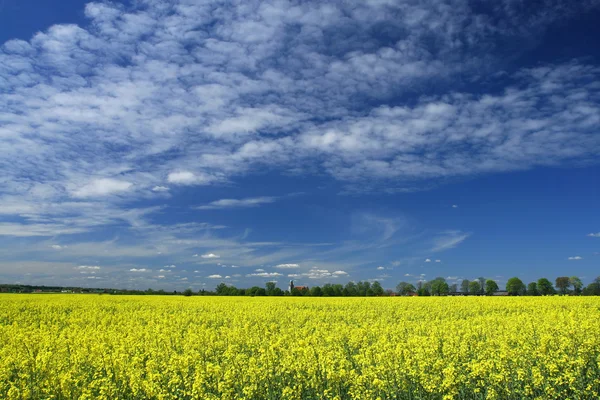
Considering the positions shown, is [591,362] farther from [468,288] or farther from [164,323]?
[468,288]

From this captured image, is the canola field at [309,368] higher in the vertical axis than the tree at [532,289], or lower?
lower

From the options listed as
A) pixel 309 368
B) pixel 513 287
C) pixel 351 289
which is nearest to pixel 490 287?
pixel 513 287

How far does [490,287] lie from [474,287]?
1165 cm

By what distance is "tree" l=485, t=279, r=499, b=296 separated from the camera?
114719 mm

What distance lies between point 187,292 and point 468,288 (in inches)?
3746

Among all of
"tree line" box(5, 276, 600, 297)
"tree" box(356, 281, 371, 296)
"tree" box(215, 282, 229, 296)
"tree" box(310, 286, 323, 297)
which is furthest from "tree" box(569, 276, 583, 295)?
"tree" box(215, 282, 229, 296)

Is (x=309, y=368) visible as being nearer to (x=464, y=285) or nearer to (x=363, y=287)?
(x=363, y=287)

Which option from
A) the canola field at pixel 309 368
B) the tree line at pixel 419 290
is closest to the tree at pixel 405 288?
the tree line at pixel 419 290

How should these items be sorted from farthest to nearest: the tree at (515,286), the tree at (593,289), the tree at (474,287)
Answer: the tree at (474,287) < the tree at (515,286) < the tree at (593,289)

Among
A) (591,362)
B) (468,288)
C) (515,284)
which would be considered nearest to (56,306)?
(591,362)

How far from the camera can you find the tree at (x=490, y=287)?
376ft

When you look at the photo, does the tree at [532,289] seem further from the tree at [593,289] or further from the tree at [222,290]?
the tree at [222,290]

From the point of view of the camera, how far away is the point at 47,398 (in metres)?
8.92

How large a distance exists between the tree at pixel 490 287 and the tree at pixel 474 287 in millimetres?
5010
